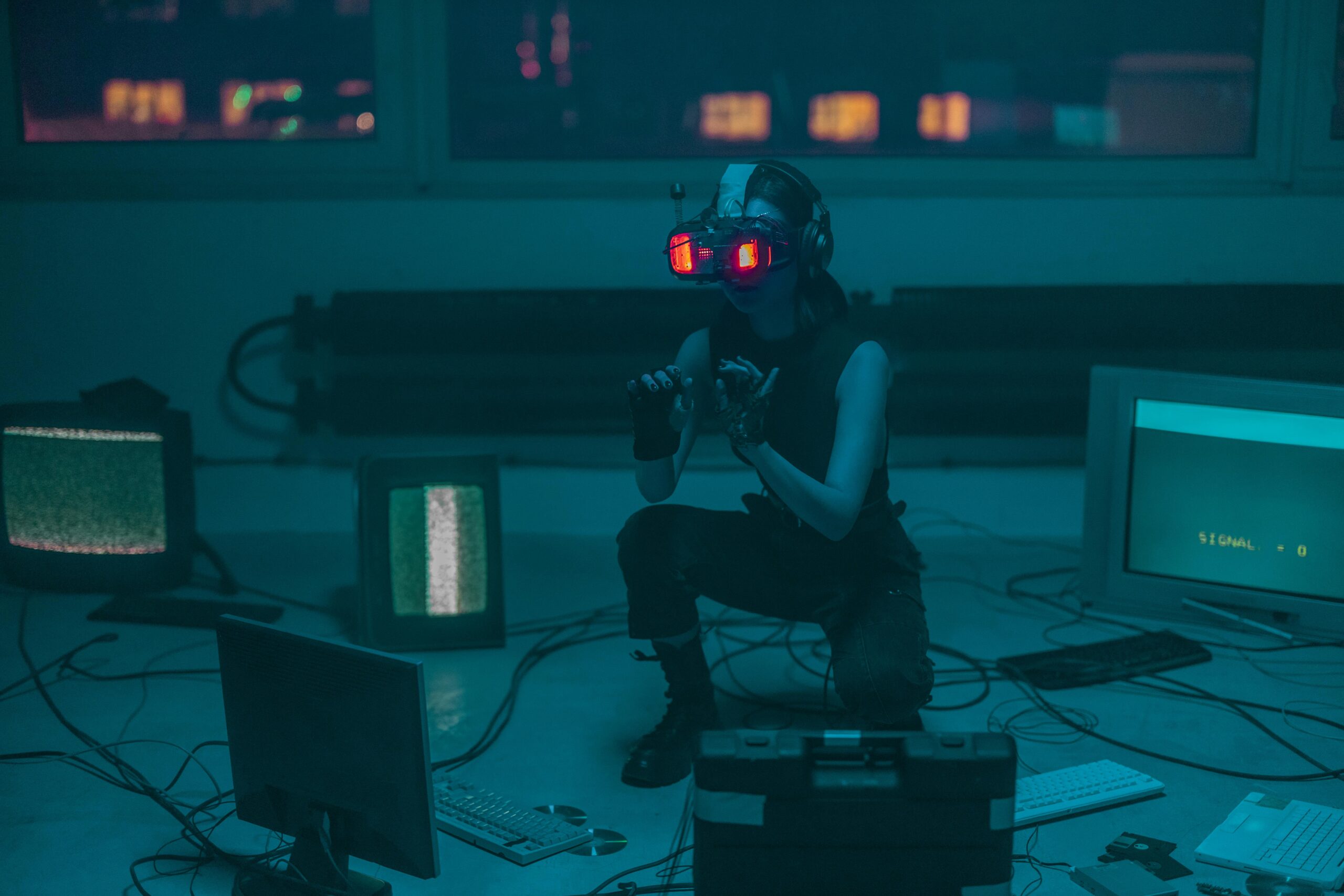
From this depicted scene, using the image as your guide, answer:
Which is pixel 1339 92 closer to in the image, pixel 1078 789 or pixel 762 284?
pixel 762 284

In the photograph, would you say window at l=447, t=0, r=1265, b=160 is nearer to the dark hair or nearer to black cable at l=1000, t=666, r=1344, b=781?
the dark hair

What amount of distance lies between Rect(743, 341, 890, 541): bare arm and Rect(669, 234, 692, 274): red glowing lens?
32 centimetres

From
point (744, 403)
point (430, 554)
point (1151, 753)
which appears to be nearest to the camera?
point (744, 403)

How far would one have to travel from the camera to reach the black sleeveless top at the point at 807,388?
85.4 inches

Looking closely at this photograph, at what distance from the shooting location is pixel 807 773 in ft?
4.57

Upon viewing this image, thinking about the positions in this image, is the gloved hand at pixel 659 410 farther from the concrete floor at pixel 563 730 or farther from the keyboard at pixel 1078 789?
the keyboard at pixel 1078 789

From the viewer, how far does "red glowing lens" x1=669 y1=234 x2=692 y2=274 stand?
6.41ft

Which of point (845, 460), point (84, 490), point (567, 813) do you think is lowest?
point (567, 813)

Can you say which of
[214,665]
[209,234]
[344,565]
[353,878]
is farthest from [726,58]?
[353,878]

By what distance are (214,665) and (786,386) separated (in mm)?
1421

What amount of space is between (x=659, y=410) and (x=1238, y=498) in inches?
57.4

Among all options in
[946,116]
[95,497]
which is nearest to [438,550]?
[95,497]

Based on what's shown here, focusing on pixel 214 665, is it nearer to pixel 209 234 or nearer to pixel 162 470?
pixel 162 470

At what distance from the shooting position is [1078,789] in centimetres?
198
